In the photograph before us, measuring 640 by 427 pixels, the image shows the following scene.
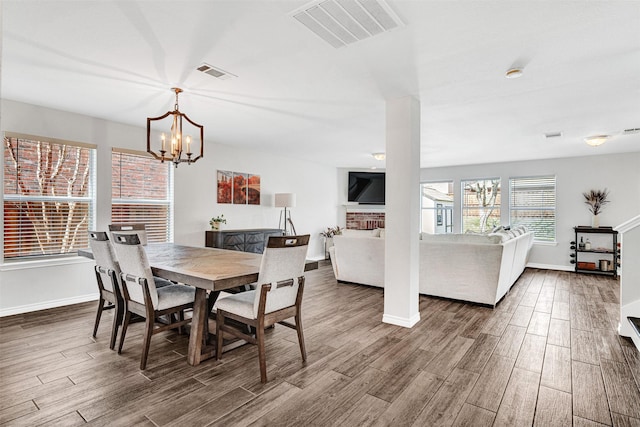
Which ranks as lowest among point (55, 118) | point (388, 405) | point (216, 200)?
point (388, 405)

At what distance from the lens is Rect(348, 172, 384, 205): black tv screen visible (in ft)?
29.9

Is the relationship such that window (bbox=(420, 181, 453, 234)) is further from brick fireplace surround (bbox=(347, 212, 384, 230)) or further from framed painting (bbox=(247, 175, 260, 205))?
framed painting (bbox=(247, 175, 260, 205))

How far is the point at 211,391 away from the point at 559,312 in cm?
397

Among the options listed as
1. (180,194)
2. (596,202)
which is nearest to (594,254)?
(596,202)

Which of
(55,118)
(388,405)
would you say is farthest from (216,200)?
(388,405)

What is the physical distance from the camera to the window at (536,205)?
24.2 ft

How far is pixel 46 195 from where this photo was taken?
14.0 feet

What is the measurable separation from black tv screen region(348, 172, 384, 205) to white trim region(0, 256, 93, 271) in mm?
6106

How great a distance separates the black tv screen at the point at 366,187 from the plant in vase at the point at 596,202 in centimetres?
428

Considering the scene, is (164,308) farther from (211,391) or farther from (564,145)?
(564,145)

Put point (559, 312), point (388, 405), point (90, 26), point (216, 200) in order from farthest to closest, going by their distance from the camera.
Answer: point (216, 200) → point (559, 312) → point (90, 26) → point (388, 405)

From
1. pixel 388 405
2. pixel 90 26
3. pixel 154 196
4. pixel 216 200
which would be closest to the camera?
pixel 388 405

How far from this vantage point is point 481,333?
3451 millimetres

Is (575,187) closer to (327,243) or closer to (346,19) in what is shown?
(327,243)
